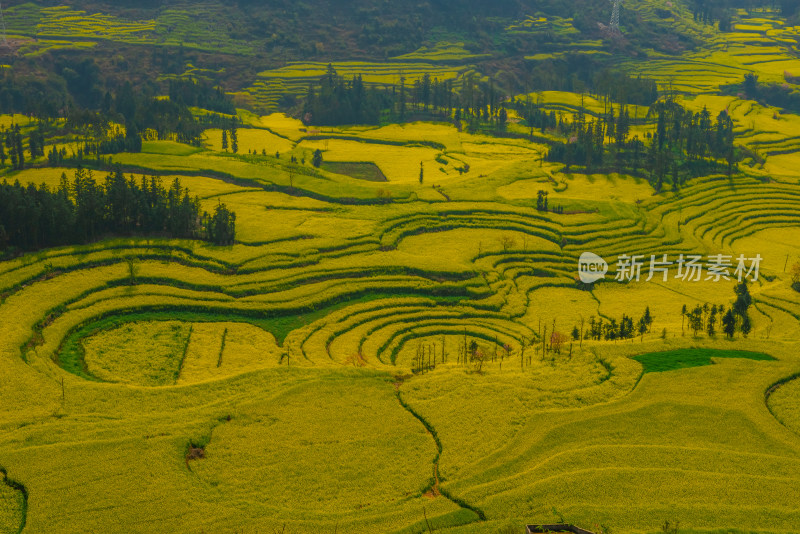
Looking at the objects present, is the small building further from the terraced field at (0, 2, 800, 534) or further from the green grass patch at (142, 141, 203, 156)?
the green grass patch at (142, 141, 203, 156)

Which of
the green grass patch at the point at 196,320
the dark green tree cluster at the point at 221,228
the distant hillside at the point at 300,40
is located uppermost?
the distant hillside at the point at 300,40

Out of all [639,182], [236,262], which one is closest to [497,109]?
[639,182]

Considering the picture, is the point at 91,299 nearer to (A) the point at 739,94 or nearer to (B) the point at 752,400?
(B) the point at 752,400

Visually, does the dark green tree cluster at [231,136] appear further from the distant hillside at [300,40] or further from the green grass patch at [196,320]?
the green grass patch at [196,320]

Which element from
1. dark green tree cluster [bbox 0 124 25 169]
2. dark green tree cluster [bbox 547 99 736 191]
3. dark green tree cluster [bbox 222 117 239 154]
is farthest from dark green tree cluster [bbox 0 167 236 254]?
dark green tree cluster [bbox 547 99 736 191]

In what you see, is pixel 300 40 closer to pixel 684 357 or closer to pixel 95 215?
pixel 95 215

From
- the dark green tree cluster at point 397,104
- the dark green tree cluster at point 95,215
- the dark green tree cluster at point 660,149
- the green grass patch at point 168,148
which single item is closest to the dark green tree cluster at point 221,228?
the dark green tree cluster at point 95,215
